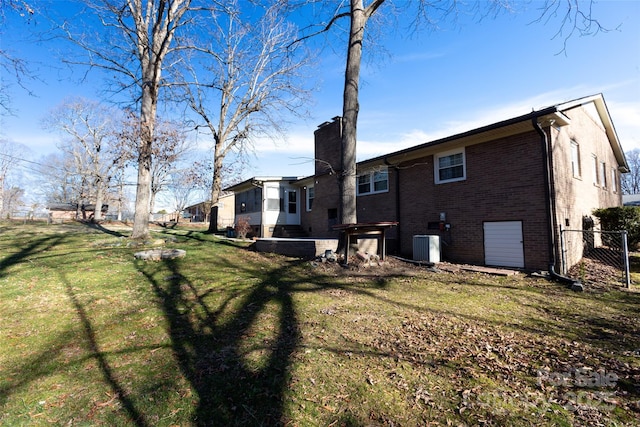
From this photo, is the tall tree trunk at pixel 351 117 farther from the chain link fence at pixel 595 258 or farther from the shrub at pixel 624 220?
the shrub at pixel 624 220

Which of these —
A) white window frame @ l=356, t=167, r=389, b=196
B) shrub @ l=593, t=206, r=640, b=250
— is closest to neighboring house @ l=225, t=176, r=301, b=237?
white window frame @ l=356, t=167, r=389, b=196

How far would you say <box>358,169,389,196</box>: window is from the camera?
13617mm

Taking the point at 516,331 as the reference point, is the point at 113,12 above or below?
above

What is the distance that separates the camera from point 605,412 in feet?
8.63

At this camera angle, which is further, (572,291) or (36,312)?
(572,291)

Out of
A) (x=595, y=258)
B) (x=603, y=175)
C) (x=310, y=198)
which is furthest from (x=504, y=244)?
(x=310, y=198)

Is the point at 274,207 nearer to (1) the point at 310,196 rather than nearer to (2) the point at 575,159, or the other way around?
(1) the point at 310,196

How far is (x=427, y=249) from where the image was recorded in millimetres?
9734

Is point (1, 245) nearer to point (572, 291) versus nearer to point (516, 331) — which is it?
point (516, 331)

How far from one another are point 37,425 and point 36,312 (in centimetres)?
319

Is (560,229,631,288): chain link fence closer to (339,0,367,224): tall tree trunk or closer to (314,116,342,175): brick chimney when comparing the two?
(339,0,367,224): tall tree trunk

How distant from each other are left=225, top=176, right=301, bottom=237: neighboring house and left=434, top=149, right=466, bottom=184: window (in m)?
9.43

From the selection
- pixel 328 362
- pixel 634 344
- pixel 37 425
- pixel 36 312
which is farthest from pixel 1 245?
pixel 634 344

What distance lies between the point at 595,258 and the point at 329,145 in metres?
12.7
